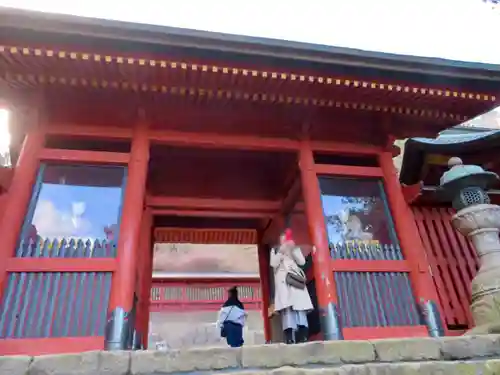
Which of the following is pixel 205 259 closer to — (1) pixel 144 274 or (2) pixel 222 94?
(1) pixel 144 274

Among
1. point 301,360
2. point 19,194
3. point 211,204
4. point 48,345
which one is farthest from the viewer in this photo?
point 211,204

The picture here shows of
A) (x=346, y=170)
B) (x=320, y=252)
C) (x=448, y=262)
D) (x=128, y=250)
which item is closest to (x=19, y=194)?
(x=128, y=250)

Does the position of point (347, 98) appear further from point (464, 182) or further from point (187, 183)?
point (187, 183)

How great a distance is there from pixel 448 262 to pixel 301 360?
5015 millimetres

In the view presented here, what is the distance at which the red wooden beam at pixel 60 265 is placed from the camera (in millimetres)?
4453

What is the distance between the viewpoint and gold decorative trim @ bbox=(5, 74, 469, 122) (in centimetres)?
491

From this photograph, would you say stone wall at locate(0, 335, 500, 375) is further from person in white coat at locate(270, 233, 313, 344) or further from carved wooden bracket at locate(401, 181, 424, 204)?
carved wooden bracket at locate(401, 181, 424, 204)

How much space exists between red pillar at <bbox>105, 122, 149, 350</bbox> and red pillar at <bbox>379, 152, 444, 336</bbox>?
148 inches

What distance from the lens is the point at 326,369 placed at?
2.71 metres

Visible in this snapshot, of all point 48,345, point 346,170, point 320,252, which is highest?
point 346,170

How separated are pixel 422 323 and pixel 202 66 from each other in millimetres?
4474

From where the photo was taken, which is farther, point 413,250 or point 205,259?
point 205,259

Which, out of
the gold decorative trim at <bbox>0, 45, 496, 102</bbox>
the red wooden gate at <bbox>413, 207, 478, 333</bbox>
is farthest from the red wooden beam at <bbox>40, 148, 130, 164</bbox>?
the red wooden gate at <bbox>413, 207, 478, 333</bbox>

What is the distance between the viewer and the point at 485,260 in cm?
450
